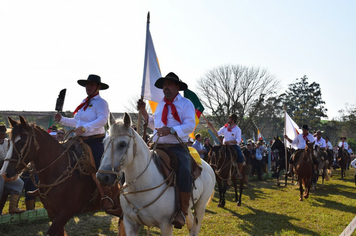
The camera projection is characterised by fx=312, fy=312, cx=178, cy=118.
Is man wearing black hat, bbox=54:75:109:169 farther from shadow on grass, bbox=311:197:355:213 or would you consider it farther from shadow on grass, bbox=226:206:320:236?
shadow on grass, bbox=311:197:355:213

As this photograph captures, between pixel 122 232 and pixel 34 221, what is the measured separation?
140 inches

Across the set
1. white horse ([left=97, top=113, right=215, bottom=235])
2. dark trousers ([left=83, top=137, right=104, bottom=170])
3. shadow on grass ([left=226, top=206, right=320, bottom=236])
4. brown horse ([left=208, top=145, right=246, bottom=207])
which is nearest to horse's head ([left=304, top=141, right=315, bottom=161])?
brown horse ([left=208, top=145, right=246, bottom=207])

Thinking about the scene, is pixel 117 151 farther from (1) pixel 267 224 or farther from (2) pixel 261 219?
(2) pixel 261 219

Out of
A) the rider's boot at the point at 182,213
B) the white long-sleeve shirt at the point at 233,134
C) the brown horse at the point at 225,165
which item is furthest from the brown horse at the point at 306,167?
the rider's boot at the point at 182,213

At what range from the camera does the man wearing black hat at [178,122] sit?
457cm

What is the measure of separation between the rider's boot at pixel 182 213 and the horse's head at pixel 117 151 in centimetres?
105

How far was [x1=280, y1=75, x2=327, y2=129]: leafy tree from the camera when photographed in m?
65.6

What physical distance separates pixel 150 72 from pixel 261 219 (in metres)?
5.73

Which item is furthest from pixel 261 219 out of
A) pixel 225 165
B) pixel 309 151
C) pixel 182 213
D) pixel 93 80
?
pixel 93 80

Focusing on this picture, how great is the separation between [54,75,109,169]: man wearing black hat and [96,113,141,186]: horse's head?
1702 millimetres

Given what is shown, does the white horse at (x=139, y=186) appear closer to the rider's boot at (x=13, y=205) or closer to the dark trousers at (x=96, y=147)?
the dark trousers at (x=96, y=147)

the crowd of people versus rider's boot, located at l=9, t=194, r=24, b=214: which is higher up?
the crowd of people

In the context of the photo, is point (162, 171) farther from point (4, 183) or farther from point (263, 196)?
point (263, 196)

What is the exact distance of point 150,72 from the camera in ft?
21.1
